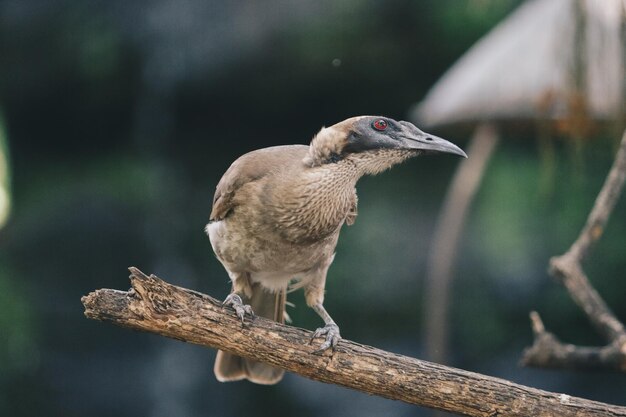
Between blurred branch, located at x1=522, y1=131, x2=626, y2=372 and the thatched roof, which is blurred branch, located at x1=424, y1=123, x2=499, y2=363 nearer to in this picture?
the thatched roof

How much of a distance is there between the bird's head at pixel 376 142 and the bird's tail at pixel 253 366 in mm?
1032

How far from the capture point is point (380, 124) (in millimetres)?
3393

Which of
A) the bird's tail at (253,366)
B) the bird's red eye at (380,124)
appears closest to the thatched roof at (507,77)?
the bird's tail at (253,366)

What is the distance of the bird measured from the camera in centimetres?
339

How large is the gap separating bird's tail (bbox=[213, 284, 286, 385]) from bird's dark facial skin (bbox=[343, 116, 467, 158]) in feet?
3.61

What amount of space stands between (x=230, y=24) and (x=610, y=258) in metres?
4.45

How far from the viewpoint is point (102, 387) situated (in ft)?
28.7

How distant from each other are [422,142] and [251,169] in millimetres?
810

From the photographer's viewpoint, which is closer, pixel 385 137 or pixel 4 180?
pixel 385 137

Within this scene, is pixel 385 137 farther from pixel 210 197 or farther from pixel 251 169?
pixel 210 197

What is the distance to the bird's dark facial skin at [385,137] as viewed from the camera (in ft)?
11.0

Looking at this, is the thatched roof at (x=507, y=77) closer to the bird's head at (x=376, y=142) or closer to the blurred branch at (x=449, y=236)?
the blurred branch at (x=449, y=236)

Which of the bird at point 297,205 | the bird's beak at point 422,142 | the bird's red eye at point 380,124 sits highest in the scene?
the bird's red eye at point 380,124

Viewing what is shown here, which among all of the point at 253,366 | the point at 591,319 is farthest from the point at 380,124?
the point at 591,319
